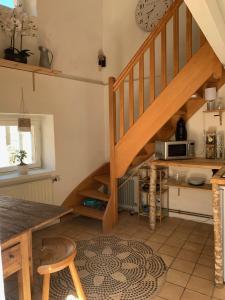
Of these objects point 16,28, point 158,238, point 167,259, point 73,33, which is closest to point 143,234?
point 158,238

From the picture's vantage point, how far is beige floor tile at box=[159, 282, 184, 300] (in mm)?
1915

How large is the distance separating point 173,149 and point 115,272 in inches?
62.1

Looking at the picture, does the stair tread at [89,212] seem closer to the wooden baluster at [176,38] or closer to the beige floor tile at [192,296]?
the beige floor tile at [192,296]

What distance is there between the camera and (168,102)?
278 cm

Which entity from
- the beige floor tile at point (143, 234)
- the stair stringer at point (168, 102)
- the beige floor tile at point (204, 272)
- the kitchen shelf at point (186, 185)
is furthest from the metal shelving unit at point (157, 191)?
the beige floor tile at point (204, 272)

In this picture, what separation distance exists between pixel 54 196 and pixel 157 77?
2299 millimetres

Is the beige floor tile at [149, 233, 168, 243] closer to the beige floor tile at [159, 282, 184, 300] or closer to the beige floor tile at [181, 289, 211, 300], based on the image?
the beige floor tile at [159, 282, 184, 300]

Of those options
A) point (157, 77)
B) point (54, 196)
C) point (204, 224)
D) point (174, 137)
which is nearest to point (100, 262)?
point (54, 196)

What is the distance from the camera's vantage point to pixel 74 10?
3.56 metres

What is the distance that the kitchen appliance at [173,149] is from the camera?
3.01 metres

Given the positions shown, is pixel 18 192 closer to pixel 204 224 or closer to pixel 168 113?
pixel 168 113

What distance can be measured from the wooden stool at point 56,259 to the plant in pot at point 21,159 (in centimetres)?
147

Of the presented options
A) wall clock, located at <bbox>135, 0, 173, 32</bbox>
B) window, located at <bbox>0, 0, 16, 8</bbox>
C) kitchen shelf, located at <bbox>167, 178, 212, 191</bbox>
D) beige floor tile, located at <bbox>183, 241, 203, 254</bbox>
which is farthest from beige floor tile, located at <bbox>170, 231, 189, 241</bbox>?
window, located at <bbox>0, 0, 16, 8</bbox>

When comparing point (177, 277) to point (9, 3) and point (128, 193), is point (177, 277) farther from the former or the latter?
point (9, 3)
